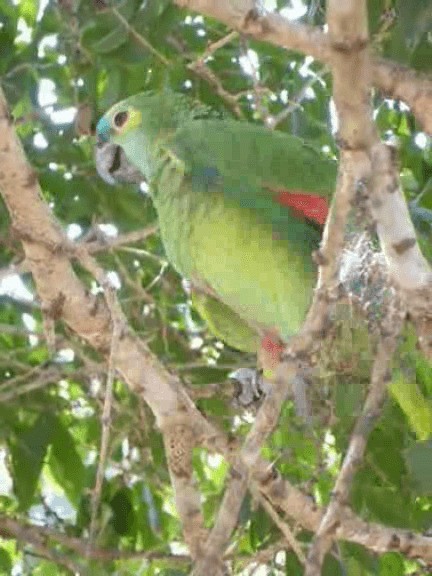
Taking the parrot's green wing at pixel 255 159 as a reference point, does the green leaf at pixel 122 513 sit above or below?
below

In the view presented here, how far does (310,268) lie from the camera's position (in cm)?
199

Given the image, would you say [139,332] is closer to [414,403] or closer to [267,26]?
[414,403]

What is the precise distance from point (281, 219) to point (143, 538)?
2.94 feet

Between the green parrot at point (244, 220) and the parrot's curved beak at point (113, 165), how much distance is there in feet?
0.65

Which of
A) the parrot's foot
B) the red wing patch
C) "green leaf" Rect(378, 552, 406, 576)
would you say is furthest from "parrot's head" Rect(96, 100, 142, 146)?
"green leaf" Rect(378, 552, 406, 576)

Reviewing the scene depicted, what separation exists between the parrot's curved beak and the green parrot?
0.65ft

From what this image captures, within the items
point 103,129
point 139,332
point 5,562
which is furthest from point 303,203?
point 5,562

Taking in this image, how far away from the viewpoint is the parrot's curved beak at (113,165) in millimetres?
2328

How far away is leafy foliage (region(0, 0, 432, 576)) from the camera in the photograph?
6.78ft

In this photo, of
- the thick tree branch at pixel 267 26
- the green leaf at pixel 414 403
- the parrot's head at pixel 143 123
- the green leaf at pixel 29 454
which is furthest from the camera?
the green leaf at pixel 29 454

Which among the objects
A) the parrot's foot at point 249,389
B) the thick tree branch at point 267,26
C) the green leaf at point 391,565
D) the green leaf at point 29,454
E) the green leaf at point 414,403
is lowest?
the green leaf at point 391,565

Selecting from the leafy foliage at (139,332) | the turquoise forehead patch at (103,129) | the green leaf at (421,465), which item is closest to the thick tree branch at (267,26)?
the green leaf at (421,465)

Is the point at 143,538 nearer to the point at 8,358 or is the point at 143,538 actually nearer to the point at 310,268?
the point at 8,358

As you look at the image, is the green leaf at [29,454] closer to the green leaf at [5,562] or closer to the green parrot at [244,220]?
the green leaf at [5,562]
